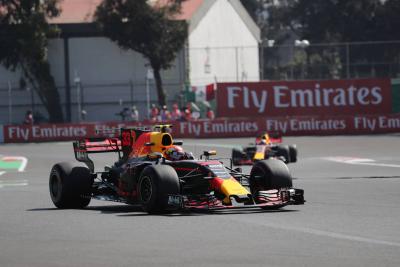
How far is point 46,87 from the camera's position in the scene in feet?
180

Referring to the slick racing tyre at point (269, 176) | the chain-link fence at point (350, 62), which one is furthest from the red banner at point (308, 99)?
the slick racing tyre at point (269, 176)

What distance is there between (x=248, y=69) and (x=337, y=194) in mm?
41490

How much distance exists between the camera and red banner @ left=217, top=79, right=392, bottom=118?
4931 cm

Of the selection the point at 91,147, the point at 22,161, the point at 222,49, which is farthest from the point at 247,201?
the point at 222,49

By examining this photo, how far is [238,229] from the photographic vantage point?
12.3m

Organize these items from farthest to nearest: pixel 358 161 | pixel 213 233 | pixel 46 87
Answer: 1. pixel 46 87
2. pixel 358 161
3. pixel 213 233

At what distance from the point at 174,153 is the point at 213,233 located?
12.9 feet

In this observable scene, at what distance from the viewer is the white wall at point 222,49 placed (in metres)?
58.1

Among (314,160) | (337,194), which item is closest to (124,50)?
(314,160)

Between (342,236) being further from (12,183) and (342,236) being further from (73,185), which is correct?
(12,183)

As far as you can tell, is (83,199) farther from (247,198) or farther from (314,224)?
(314,224)

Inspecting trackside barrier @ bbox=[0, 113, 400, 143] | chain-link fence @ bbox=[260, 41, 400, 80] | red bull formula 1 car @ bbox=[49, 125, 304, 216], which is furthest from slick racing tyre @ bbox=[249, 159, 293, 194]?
chain-link fence @ bbox=[260, 41, 400, 80]

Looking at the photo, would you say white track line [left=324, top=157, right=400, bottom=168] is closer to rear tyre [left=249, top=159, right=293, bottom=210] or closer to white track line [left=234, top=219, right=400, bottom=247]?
rear tyre [left=249, top=159, right=293, bottom=210]

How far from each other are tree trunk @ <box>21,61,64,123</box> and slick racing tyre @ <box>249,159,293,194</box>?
40138 mm
